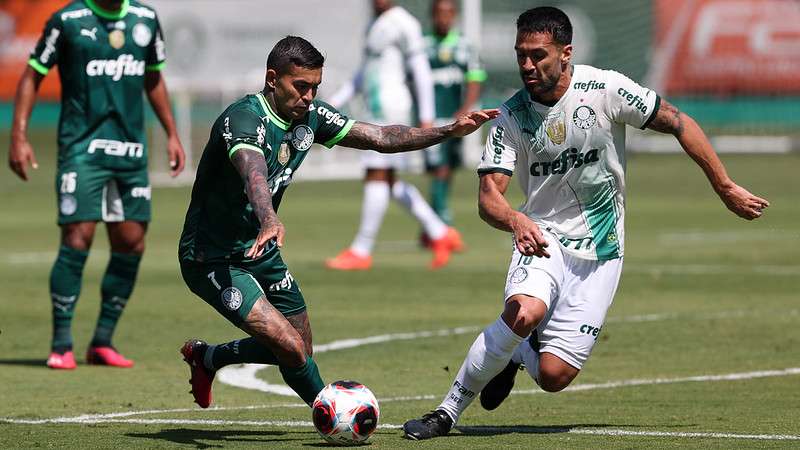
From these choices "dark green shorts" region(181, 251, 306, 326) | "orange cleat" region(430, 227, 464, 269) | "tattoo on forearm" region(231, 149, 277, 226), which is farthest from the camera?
"orange cleat" region(430, 227, 464, 269)

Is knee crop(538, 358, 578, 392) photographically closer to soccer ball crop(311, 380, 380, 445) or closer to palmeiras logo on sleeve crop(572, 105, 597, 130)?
soccer ball crop(311, 380, 380, 445)

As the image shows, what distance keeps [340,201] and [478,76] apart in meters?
6.69

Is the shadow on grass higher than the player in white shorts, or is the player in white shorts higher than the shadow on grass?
the player in white shorts

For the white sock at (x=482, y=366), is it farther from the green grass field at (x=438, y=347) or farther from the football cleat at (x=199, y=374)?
the football cleat at (x=199, y=374)

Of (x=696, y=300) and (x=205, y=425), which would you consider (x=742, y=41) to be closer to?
(x=696, y=300)

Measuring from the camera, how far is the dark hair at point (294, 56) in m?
7.11

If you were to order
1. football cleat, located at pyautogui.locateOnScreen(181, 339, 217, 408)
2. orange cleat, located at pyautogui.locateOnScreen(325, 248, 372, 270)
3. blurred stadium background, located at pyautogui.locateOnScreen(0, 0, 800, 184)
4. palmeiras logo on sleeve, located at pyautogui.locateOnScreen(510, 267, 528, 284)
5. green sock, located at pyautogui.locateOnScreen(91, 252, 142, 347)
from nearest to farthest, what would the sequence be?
palmeiras logo on sleeve, located at pyautogui.locateOnScreen(510, 267, 528, 284), football cleat, located at pyautogui.locateOnScreen(181, 339, 217, 408), green sock, located at pyautogui.locateOnScreen(91, 252, 142, 347), orange cleat, located at pyautogui.locateOnScreen(325, 248, 372, 270), blurred stadium background, located at pyautogui.locateOnScreen(0, 0, 800, 184)

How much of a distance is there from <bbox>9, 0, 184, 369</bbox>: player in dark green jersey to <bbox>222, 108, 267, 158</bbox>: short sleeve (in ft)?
9.59

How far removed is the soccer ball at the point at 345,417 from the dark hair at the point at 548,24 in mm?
1873

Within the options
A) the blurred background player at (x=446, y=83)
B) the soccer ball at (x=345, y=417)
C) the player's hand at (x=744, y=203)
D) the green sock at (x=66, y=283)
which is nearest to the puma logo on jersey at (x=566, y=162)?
the player's hand at (x=744, y=203)

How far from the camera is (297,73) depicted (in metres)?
7.13

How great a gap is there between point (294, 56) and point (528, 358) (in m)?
1.90

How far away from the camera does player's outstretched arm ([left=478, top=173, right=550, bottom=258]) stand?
6.89m

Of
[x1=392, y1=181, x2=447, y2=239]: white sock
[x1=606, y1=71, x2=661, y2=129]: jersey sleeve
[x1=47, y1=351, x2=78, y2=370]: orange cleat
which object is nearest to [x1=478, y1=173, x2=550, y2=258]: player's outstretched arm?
[x1=606, y1=71, x2=661, y2=129]: jersey sleeve
